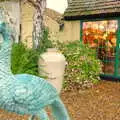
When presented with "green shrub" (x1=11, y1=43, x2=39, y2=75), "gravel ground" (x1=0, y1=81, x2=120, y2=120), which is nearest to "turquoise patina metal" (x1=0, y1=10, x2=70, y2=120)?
"gravel ground" (x1=0, y1=81, x2=120, y2=120)

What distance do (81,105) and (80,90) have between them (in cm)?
194

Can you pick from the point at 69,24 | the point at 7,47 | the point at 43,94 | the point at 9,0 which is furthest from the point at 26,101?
the point at 9,0

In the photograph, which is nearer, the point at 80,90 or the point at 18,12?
the point at 80,90

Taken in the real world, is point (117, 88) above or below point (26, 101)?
below

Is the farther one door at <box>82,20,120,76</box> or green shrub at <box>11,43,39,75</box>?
door at <box>82,20,120,76</box>

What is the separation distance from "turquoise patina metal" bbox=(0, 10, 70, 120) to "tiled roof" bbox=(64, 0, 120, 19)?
876 centimetres

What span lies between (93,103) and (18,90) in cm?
585

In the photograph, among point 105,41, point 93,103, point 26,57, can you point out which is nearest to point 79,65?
point 26,57

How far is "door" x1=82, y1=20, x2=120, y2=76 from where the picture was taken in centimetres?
1269

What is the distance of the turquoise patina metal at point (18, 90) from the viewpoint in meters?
3.56

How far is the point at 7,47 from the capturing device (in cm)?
360

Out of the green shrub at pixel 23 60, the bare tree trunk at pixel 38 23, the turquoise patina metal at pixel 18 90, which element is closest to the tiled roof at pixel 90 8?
the bare tree trunk at pixel 38 23

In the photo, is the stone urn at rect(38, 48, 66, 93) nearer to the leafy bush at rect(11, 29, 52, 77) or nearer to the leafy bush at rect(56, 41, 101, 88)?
the leafy bush at rect(11, 29, 52, 77)

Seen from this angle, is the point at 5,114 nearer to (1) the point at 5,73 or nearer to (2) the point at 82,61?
(2) the point at 82,61
